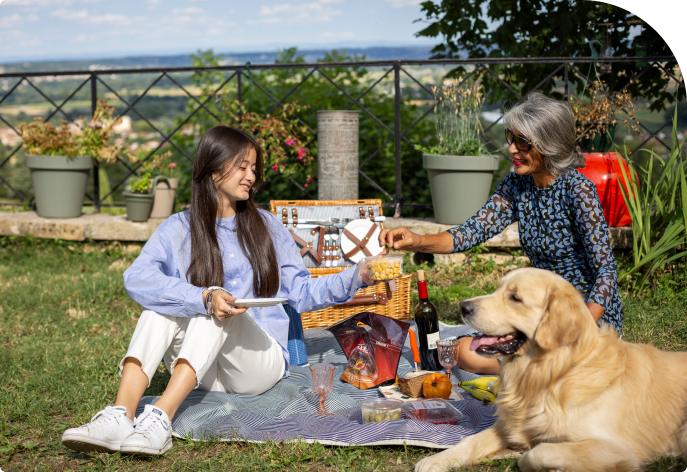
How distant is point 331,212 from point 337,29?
1789 cm

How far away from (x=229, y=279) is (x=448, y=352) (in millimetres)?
1172

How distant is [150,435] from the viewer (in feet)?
7.66

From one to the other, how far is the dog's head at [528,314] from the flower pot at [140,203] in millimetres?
4586

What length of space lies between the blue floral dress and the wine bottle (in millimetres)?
357

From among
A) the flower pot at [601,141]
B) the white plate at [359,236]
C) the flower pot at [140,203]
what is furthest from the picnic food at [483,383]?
the flower pot at [140,203]

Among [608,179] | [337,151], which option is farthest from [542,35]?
[337,151]

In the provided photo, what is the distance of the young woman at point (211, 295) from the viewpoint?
244 cm

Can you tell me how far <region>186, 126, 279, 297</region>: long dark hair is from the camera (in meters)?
2.93

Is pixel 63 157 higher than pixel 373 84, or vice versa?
pixel 373 84

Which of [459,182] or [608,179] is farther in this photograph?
[459,182]

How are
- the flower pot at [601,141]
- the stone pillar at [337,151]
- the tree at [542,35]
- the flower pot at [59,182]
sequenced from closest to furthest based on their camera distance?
the flower pot at [601,141] < the stone pillar at [337,151] < the flower pot at [59,182] < the tree at [542,35]

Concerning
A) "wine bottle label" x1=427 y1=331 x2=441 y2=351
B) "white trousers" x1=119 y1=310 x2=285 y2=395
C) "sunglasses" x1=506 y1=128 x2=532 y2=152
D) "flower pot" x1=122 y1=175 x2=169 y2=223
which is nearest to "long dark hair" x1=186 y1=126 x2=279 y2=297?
"white trousers" x1=119 y1=310 x2=285 y2=395

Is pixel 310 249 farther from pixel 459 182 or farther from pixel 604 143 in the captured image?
pixel 604 143

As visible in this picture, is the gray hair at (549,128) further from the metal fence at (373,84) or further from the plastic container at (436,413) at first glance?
the metal fence at (373,84)
